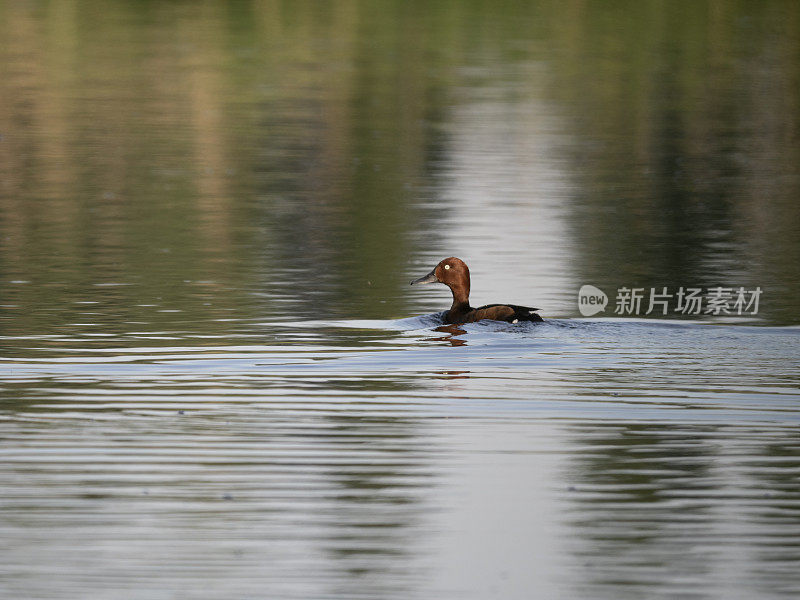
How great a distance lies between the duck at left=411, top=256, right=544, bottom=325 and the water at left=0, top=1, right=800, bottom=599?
10cm

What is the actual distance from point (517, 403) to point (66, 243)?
8834 mm

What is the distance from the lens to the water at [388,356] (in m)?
7.54

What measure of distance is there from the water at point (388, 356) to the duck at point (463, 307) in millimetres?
102

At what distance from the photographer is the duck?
13133mm

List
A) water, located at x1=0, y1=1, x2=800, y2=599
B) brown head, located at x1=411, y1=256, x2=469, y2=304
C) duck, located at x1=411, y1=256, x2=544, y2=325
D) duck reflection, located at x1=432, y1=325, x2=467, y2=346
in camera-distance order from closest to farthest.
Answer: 1. water, located at x1=0, y1=1, x2=800, y2=599
2. duck reflection, located at x1=432, y1=325, x2=467, y2=346
3. duck, located at x1=411, y1=256, x2=544, y2=325
4. brown head, located at x1=411, y1=256, x2=469, y2=304

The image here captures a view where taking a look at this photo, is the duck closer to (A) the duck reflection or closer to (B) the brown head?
(B) the brown head

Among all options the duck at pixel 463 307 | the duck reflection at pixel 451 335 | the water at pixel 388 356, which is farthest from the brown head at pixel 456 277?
the duck reflection at pixel 451 335

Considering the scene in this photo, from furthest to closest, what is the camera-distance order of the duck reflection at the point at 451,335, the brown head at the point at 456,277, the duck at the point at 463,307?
1. the brown head at the point at 456,277
2. the duck at the point at 463,307
3. the duck reflection at the point at 451,335

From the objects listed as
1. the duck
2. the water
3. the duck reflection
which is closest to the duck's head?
the duck

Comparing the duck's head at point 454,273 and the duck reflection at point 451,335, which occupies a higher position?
the duck's head at point 454,273

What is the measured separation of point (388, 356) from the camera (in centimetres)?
1215

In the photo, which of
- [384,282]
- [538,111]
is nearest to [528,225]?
[384,282]

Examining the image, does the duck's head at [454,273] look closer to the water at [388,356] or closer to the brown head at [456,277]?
the brown head at [456,277]

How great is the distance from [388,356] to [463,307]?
195 centimetres
